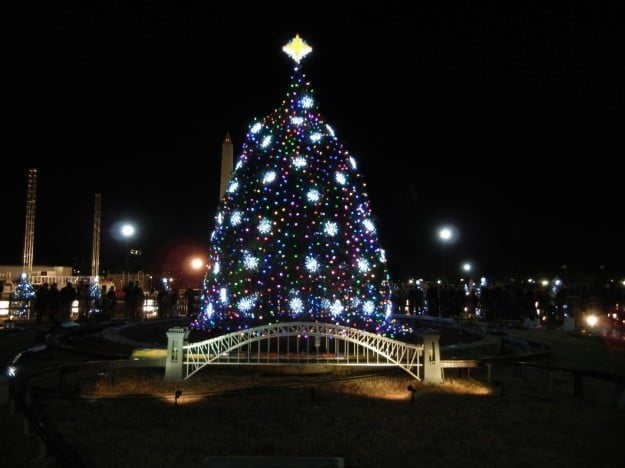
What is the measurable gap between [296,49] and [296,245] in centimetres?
Answer: 633

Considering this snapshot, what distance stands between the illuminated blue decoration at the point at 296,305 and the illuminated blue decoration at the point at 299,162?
3638mm

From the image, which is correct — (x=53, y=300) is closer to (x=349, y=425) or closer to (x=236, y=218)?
(x=236, y=218)

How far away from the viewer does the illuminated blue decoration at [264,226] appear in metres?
14.2

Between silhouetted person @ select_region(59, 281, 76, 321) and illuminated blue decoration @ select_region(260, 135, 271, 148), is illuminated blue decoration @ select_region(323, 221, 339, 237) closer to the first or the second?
illuminated blue decoration @ select_region(260, 135, 271, 148)

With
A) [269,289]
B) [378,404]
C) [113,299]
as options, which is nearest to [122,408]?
[378,404]

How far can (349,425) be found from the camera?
7496 mm

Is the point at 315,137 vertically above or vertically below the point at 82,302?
above

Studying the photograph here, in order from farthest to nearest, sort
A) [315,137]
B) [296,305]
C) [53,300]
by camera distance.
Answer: [53,300]
[315,137]
[296,305]

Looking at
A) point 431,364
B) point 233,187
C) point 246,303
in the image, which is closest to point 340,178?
point 233,187

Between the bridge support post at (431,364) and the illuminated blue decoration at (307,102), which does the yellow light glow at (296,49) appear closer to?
the illuminated blue decoration at (307,102)

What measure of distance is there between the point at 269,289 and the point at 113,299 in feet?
43.3

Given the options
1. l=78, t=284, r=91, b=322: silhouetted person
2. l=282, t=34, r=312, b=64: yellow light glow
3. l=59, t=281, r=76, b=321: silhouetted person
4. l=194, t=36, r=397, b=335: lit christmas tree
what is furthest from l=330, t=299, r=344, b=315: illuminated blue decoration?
l=78, t=284, r=91, b=322: silhouetted person

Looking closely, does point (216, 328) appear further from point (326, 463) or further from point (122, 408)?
point (326, 463)

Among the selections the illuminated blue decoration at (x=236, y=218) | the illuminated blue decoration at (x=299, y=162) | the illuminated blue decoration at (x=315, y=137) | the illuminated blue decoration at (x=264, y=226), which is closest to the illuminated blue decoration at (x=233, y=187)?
the illuminated blue decoration at (x=236, y=218)
